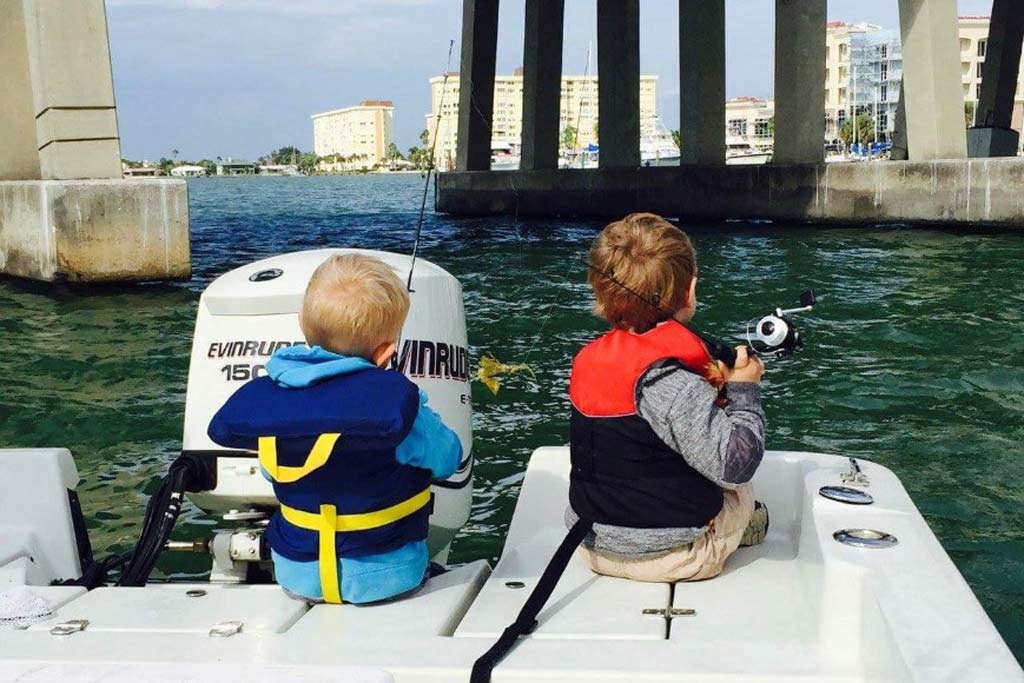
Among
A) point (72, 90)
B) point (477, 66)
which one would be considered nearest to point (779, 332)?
point (72, 90)

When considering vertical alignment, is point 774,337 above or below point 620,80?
below

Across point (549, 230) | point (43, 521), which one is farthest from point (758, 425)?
point (549, 230)

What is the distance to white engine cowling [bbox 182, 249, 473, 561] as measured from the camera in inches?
178

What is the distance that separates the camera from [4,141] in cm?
1995

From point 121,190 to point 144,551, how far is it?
13585mm

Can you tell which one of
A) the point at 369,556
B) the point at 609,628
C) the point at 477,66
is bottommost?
the point at 609,628

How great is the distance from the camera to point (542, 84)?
3912 centimetres

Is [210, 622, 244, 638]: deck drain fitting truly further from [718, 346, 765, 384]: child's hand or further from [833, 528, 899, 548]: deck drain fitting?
[833, 528, 899, 548]: deck drain fitting

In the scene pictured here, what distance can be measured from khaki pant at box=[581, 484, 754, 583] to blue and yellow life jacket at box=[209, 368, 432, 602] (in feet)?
1.92

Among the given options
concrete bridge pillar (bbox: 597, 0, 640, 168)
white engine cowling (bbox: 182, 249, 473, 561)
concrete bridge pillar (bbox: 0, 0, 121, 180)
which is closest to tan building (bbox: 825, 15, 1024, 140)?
concrete bridge pillar (bbox: 597, 0, 640, 168)

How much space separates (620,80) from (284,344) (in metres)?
34.1

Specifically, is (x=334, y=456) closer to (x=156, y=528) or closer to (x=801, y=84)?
(x=156, y=528)

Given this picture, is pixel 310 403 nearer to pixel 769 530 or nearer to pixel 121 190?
pixel 769 530

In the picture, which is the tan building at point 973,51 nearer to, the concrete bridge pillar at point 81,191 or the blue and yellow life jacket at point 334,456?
the concrete bridge pillar at point 81,191
